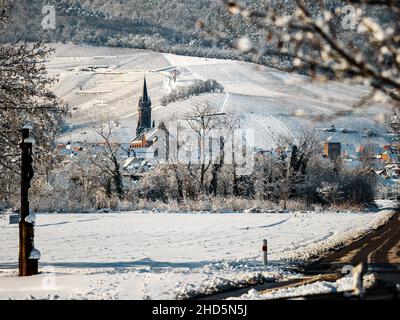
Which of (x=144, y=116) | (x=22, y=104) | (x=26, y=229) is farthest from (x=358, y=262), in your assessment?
(x=144, y=116)

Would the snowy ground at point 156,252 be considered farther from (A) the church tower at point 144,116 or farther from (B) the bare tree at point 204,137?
(A) the church tower at point 144,116

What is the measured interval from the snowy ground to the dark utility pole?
483 mm

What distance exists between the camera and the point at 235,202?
56.9 meters

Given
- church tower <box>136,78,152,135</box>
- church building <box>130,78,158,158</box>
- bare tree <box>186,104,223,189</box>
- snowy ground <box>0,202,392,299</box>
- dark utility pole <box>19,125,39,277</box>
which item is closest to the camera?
snowy ground <box>0,202,392,299</box>

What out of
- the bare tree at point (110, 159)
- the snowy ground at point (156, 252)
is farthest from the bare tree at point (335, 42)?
the bare tree at point (110, 159)

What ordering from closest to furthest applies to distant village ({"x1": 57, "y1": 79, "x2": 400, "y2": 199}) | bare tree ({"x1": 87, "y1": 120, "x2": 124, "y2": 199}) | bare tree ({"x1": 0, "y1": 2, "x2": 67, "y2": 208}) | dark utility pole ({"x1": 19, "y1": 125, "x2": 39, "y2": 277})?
dark utility pole ({"x1": 19, "y1": 125, "x2": 39, "y2": 277}) → bare tree ({"x1": 0, "y1": 2, "x2": 67, "y2": 208}) → bare tree ({"x1": 87, "y1": 120, "x2": 124, "y2": 199}) → distant village ({"x1": 57, "y1": 79, "x2": 400, "y2": 199})

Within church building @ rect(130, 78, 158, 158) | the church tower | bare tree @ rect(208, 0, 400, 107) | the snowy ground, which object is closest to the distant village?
church building @ rect(130, 78, 158, 158)

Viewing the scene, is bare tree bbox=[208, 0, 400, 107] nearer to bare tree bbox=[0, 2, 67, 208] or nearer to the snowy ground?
the snowy ground

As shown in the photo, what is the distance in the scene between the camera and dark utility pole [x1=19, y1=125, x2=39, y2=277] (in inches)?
655

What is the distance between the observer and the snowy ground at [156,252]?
14.2 meters

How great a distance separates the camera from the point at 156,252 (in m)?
25.4

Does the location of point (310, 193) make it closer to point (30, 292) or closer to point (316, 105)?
point (30, 292)

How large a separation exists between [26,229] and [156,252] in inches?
366
